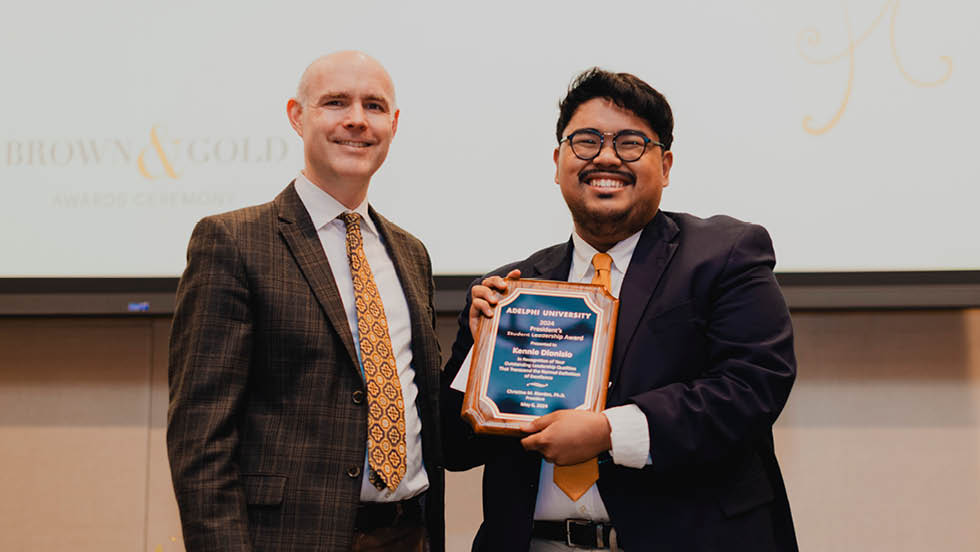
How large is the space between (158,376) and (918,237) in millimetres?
2581

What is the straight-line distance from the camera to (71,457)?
8.89 ft

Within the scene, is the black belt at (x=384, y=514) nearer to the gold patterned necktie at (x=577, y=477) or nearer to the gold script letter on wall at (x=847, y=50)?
the gold patterned necktie at (x=577, y=477)

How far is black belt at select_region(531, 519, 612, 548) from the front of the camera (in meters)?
1.43

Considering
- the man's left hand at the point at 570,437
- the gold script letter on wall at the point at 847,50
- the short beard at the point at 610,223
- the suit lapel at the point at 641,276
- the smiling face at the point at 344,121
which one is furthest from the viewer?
the gold script letter on wall at the point at 847,50

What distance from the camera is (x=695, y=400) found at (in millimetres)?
1376

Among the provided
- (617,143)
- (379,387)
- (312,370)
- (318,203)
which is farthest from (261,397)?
(617,143)

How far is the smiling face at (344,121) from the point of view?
5.53 feet

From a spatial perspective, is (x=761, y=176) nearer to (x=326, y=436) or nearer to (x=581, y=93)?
(x=581, y=93)

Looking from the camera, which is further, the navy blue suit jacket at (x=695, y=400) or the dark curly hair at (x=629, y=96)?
the dark curly hair at (x=629, y=96)

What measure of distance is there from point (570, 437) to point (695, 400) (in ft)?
0.79

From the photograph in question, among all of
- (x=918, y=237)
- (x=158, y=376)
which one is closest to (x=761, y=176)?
(x=918, y=237)

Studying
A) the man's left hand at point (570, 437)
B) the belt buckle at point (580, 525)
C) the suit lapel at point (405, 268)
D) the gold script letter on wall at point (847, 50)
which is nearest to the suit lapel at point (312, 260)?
the suit lapel at point (405, 268)

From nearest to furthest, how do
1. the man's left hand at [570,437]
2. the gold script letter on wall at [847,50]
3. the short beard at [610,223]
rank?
the man's left hand at [570,437]
the short beard at [610,223]
the gold script letter on wall at [847,50]

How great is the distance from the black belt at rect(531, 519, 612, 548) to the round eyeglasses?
28.5 inches
